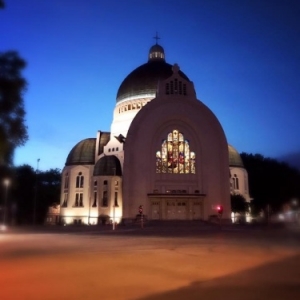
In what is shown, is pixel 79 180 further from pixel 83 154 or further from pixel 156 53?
pixel 156 53

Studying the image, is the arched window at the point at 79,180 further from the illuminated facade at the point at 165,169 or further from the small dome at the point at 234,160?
the small dome at the point at 234,160

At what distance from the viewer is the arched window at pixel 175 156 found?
2247 inches

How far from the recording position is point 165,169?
5700 centimetres

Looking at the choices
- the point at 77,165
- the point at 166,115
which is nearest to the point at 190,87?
the point at 166,115

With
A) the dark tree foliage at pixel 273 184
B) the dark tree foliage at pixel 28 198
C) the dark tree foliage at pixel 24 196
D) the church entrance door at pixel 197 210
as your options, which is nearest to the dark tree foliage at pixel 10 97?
the church entrance door at pixel 197 210

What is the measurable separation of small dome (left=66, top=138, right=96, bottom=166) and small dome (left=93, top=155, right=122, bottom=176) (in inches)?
274

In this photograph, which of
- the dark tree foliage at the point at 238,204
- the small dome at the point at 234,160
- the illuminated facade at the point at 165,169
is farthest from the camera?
the small dome at the point at 234,160

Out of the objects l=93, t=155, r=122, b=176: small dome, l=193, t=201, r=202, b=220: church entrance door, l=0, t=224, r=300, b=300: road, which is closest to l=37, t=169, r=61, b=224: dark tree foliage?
l=93, t=155, r=122, b=176: small dome

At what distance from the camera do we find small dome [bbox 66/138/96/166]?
220 feet

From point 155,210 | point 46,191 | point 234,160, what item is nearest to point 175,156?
point 155,210

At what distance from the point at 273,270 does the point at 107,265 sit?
19.0 ft

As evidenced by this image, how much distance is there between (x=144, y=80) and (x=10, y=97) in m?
57.2

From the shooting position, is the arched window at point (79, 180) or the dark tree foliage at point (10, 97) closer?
the dark tree foliage at point (10, 97)

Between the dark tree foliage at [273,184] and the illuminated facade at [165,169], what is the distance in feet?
77.1
